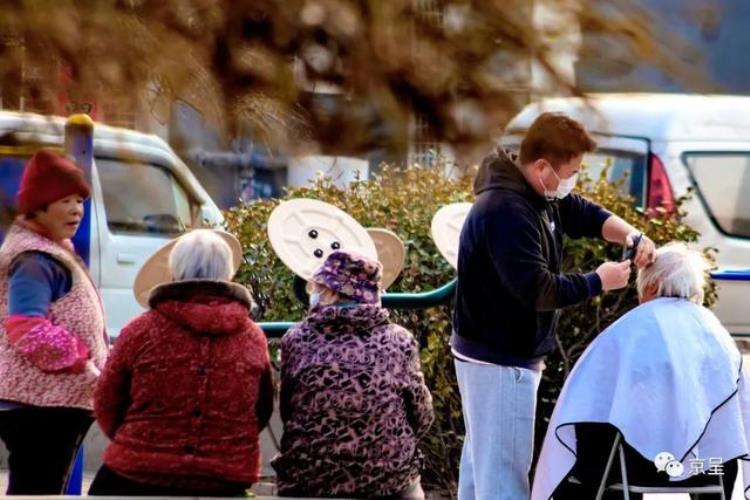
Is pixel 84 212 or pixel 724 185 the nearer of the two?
pixel 84 212

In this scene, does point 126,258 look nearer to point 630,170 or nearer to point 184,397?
point 184,397

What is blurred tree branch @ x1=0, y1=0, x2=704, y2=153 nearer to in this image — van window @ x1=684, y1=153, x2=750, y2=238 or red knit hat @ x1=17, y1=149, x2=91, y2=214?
red knit hat @ x1=17, y1=149, x2=91, y2=214

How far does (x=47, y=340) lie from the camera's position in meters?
5.25

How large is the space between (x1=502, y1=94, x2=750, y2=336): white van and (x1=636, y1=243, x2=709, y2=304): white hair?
3.76 feet

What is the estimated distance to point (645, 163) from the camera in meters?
9.67

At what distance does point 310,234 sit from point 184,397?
144 cm

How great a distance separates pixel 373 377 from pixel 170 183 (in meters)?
1.40

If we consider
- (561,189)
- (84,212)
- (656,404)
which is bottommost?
(656,404)

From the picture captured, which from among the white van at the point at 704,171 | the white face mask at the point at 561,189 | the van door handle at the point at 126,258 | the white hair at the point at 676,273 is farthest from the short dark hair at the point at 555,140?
the van door handle at the point at 126,258

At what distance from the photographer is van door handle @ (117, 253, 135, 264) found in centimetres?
698

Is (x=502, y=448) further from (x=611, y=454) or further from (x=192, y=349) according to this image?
(x=192, y=349)

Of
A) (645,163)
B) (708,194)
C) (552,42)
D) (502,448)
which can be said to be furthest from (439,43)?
(708,194)

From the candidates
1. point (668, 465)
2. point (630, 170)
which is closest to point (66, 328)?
point (668, 465)

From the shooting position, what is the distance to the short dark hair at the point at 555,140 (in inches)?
131
